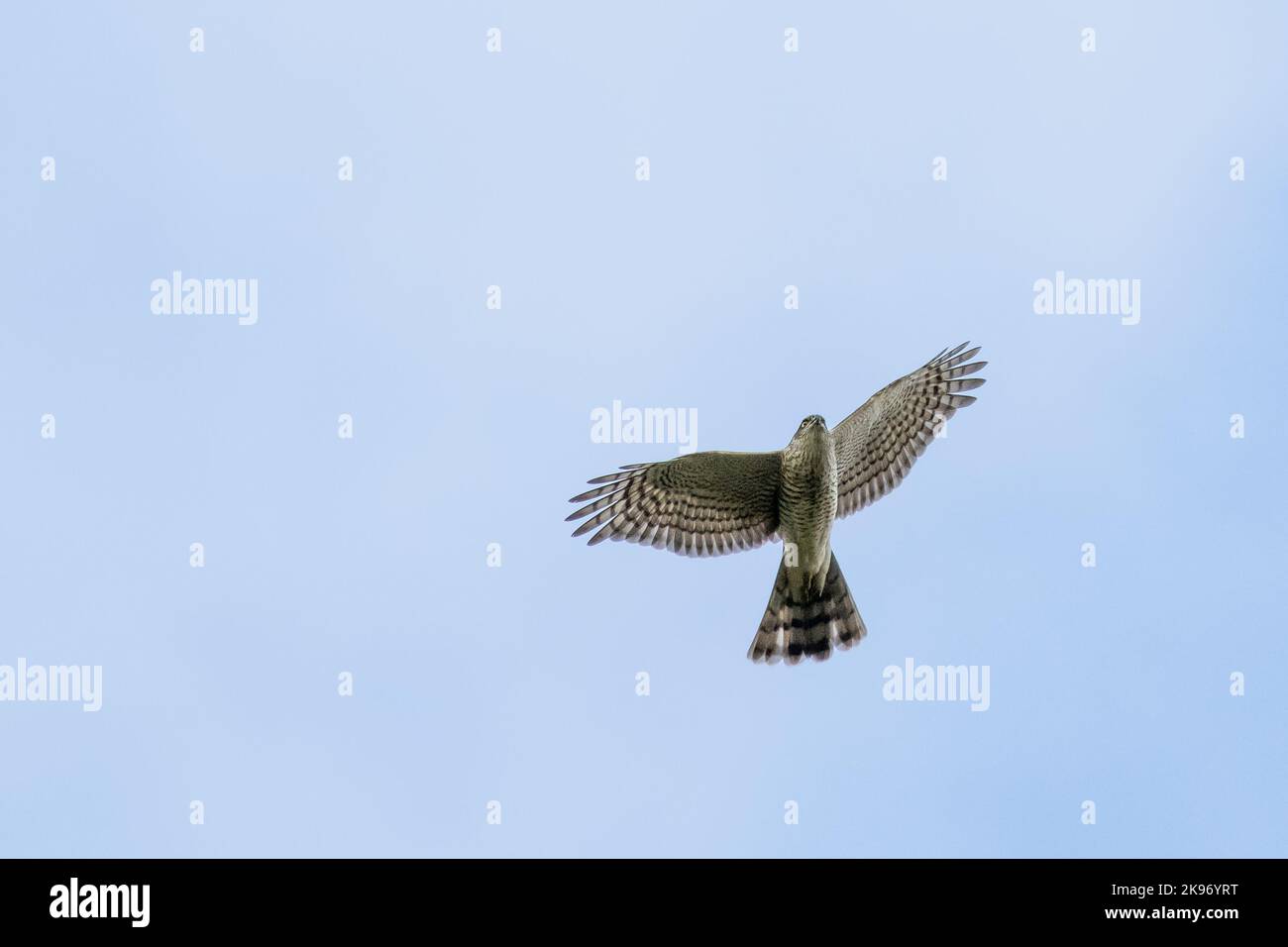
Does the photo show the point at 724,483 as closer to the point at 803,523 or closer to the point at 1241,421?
the point at 803,523

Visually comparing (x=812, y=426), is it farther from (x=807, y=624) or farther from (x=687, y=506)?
(x=807, y=624)

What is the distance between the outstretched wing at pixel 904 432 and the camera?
1648 cm

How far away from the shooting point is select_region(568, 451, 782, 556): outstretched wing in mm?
16062

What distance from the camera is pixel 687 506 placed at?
16.5 meters

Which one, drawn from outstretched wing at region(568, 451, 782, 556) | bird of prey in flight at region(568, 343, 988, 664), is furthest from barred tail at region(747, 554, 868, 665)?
outstretched wing at region(568, 451, 782, 556)

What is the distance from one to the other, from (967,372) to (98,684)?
10158 mm

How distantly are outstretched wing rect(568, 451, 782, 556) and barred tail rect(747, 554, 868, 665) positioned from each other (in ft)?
2.46

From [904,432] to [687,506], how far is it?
235cm

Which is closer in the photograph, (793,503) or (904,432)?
(793,503)

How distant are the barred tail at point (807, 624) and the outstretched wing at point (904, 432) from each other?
0.85 meters

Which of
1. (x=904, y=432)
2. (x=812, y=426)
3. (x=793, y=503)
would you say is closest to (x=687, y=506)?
(x=793, y=503)

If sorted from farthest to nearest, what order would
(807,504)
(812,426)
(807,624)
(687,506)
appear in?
(807,624), (687,506), (807,504), (812,426)

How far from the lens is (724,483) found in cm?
1619
